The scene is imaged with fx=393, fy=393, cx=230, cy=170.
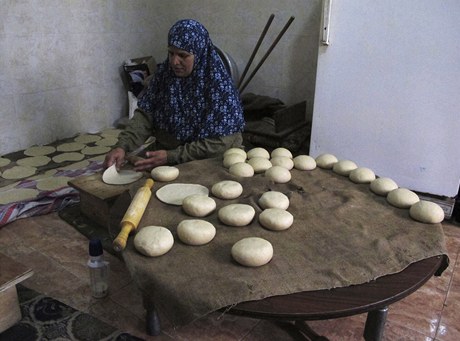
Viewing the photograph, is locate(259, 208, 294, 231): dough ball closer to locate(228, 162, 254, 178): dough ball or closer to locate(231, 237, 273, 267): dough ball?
locate(231, 237, 273, 267): dough ball

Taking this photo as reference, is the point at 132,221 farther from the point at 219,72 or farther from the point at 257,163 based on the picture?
the point at 219,72

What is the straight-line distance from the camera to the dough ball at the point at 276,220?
984 mm

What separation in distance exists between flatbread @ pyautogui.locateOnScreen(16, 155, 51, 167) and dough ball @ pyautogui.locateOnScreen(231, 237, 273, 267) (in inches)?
88.9

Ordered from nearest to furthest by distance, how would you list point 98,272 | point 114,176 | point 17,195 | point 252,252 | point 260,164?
point 252,252
point 260,164
point 98,272
point 114,176
point 17,195

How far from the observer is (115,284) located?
5.25ft

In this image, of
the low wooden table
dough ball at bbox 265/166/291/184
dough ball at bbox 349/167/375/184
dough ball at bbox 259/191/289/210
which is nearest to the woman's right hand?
the low wooden table

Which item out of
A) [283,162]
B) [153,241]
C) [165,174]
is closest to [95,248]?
[165,174]

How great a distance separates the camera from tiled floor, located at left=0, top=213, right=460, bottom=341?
4.51 ft

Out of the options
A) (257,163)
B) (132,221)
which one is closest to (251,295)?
(132,221)

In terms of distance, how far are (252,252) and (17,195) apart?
186 cm

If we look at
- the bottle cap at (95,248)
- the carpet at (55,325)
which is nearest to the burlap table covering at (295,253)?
the bottle cap at (95,248)

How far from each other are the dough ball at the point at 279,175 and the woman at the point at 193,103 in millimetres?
515

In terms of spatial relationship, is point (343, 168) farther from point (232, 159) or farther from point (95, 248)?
point (95, 248)

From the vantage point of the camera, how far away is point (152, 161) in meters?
1.69
